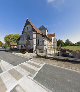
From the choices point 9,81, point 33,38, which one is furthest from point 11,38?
point 9,81

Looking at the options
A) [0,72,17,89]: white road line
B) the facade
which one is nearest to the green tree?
the facade

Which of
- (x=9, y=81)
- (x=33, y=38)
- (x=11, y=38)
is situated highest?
(x=11, y=38)

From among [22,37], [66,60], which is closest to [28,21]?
[22,37]

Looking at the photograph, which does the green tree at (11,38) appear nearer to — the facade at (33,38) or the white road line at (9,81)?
the facade at (33,38)

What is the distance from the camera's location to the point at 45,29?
53.2m

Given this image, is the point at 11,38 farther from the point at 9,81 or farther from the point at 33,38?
the point at 9,81

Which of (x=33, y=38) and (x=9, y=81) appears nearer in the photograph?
(x=9, y=81)

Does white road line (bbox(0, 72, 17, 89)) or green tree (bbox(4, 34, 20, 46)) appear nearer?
white road line (bbox(0, 72, 17, 89))

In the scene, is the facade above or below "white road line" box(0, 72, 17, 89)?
above

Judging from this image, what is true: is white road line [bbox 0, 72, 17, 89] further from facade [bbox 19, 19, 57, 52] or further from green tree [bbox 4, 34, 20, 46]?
green tree [bbox 4, 34, 20, 46]

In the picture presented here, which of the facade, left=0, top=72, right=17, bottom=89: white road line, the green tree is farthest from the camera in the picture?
the green tree

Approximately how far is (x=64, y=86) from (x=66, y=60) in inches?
493

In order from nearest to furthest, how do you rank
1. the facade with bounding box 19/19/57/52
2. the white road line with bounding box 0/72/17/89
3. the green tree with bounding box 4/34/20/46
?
the white road line with bounding box 0/72/17/89, the facade with bounding box 19/19/57/52, the green tree with bounding box 4/34/20/46

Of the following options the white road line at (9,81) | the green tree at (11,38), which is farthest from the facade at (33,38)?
the green tree at (11,38)
